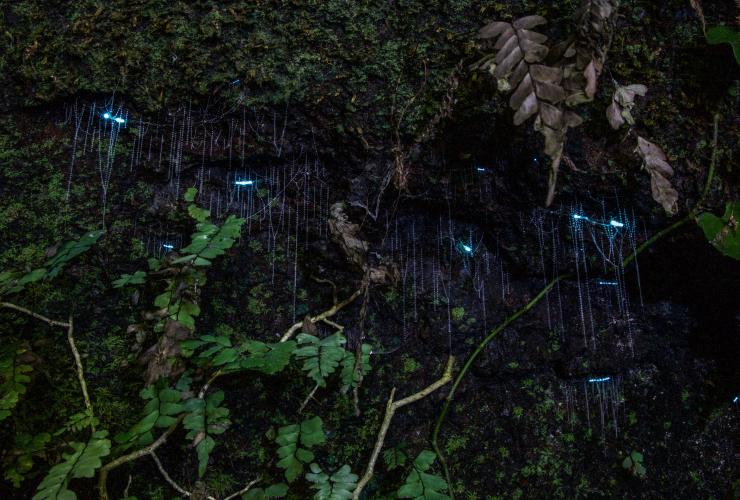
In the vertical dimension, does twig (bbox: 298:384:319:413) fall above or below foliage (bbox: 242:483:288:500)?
above

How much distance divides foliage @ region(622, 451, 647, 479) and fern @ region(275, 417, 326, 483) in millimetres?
1302

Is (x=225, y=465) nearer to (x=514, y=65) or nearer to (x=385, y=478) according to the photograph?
(x=385, y=478)

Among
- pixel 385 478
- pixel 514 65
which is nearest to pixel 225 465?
pixel 385 478

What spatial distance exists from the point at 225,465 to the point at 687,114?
2.33m

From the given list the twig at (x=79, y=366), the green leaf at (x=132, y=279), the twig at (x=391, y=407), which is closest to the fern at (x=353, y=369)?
the twig at (x=391, y=407)

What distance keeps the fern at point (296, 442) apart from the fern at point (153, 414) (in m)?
0.37

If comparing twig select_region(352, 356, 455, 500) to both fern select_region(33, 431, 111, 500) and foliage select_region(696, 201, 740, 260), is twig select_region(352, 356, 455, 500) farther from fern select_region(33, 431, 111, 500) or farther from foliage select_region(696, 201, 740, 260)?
foliage select_region(696, 201, 740, 260)

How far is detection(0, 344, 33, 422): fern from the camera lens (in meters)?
1.58

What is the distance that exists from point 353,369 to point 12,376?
3.93 ft

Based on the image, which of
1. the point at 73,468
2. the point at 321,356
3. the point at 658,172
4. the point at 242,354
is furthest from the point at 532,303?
the point at 73,468

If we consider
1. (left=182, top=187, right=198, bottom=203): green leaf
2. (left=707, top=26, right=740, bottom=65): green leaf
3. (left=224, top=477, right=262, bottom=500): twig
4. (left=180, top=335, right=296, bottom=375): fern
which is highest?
(left=707, top=26, right=740, bottom=65): green leaf

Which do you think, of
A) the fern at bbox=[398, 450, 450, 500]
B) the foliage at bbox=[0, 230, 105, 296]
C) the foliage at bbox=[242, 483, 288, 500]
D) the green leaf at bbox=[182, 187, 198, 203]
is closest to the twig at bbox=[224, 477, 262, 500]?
the foliage at bbox=[242, 483, 288, 500]

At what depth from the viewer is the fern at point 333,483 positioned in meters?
1.59

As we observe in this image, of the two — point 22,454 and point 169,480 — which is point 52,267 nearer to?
point 22,454
